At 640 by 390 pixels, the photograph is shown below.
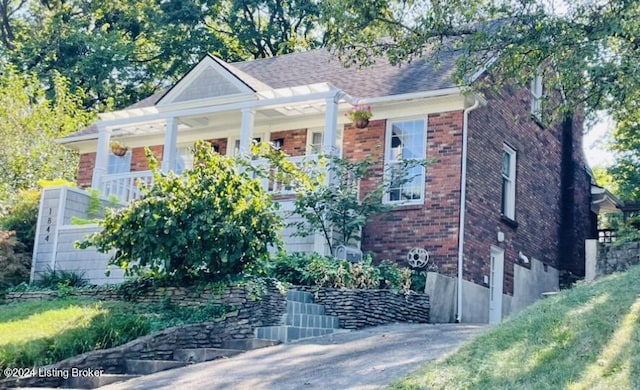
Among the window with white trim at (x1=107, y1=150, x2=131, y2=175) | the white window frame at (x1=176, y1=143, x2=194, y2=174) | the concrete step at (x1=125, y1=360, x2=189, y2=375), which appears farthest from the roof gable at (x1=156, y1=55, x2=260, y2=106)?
the concrete step at (x1=125, y1=360, x2=189, y2=375)

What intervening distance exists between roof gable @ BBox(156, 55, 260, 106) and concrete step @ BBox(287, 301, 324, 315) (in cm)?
557

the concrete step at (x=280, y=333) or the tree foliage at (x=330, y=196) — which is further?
the tree foliage at (x=330, y=196)

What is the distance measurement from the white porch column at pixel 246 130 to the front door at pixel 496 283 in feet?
16.9

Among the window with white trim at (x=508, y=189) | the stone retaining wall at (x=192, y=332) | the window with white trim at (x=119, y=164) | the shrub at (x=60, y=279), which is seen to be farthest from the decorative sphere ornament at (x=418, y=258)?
the window with white trim at (x=119, y=164)

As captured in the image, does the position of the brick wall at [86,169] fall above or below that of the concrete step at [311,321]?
above

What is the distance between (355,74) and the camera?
18.8 meters

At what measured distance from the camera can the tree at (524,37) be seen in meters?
11.7

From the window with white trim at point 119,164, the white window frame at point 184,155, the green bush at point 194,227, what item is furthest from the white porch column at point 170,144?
the green bush at point 194,227

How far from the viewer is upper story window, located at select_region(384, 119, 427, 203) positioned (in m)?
16.4

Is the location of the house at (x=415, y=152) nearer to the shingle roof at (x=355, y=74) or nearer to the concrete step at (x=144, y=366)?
the shingle roof at (x=355, y=74)

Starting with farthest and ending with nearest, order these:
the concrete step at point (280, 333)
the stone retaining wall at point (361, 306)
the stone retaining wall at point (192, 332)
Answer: the stone retaining wall at point (361, 306) → the concrete step at point (280, 333) → the stone retaining wall at point (192, 332)

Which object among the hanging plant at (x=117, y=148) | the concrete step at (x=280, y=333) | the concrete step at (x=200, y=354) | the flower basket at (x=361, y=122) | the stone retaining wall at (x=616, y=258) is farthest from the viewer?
the hanging plant at (x=117, y=148)

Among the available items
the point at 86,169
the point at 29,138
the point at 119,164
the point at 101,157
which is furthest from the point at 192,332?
the point at 29,138

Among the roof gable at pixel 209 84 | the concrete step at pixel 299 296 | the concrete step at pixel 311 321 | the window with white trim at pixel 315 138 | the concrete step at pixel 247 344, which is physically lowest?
the concrete step at pixel 247 344
